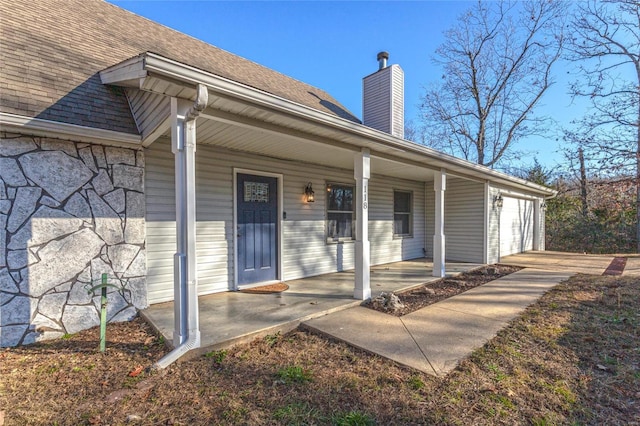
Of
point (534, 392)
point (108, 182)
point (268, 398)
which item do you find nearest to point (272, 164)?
point (108, 182)

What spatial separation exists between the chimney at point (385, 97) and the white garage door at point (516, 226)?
4.25m

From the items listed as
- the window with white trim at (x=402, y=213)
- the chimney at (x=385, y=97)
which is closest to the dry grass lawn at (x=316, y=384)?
the window with white trim at (x=402, y=213)

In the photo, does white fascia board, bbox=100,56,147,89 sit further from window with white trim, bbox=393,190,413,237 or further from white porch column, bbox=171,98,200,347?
window with white trim, bbox=393,190,413,237

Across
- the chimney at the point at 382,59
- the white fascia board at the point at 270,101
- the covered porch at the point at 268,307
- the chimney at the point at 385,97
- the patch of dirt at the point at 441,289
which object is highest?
the chimney at the point at 382,59

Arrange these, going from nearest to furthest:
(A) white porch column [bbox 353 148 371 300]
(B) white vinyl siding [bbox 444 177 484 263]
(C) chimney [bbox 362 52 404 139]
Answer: (A) white porch column [bbox 353 148 371 300] < (B) white vinyl siding [bbox 444 177 484 263] < (C) chimney [bbox 362 52 404 139]

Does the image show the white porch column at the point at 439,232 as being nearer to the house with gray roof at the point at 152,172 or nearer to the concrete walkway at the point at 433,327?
the house with gray roof at the point at 152,172

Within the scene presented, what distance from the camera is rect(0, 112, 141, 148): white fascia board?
288 centimetres

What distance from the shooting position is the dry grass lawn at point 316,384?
1994mm

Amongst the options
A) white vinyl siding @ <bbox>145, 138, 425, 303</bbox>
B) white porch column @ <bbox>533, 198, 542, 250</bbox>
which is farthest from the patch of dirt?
white porch column @ <bbox>533, 198, 542, 250</bbox>

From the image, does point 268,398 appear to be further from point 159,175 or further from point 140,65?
point 159,175

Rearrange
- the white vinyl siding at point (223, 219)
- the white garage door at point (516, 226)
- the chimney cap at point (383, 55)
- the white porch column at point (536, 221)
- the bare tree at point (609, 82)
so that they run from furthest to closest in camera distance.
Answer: the white porch column at point (536, 221) < the white garage door at point (516, 226) < the bare tree at point (609, 82) < the chimney cap at point (383, 55) < the white vinyl siding at point (223, 219)

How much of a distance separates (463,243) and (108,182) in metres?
8.09

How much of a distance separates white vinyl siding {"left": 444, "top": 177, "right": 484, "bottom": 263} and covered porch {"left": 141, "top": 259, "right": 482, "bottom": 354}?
258cm

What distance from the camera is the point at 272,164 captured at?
210 inches
